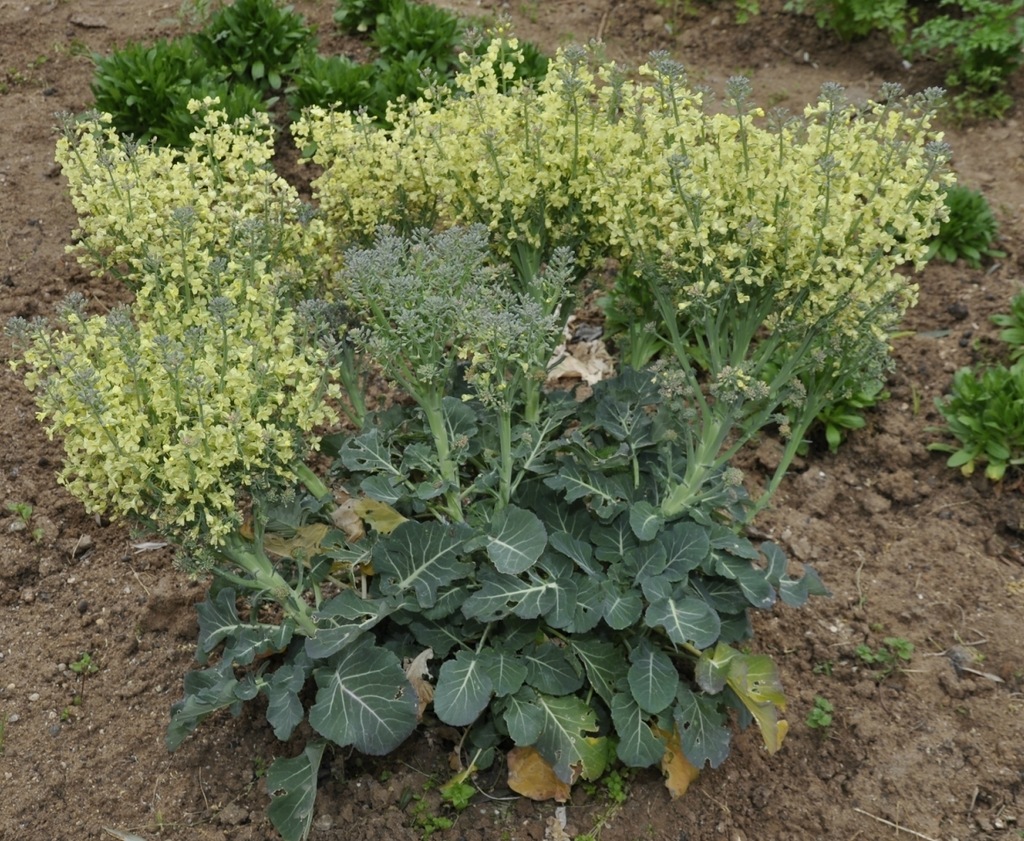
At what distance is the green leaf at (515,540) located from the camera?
113 inches

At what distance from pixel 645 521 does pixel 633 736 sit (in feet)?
2.08

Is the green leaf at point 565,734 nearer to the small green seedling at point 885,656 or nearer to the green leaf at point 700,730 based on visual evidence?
the green leaf at point 700,730

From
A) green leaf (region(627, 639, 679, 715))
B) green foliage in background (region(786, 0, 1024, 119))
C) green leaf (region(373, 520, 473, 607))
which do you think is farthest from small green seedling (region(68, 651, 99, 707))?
green foliage in background (region(786, 0, 1024, 119))

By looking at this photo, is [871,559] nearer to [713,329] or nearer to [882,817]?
[882,817]

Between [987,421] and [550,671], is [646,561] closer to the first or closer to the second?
[550,671]

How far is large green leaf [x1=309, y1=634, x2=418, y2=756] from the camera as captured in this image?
284 cm

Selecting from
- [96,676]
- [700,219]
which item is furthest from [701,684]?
[96,676]

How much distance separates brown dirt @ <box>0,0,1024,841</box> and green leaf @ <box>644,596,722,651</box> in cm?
61

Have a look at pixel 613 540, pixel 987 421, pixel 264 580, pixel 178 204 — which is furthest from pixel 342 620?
pixel 987 421

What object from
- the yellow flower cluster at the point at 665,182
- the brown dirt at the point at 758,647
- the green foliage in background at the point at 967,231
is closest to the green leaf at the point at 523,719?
the brown dirt at the point at 758,647

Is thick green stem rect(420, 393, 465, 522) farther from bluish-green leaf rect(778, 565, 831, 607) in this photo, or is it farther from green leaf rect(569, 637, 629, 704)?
bluish-green leaf rect(778, 565, 831, 607)

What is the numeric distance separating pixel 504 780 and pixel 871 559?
1.83 m

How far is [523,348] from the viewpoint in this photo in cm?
280

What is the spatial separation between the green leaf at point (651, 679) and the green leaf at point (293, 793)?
96cm
